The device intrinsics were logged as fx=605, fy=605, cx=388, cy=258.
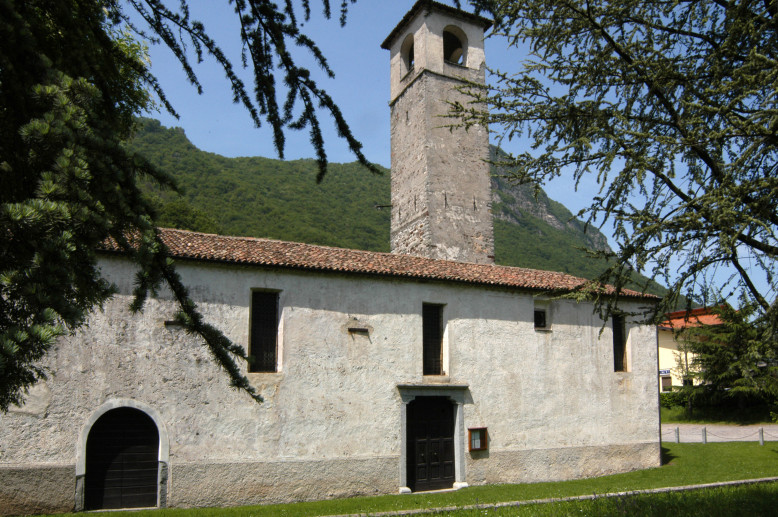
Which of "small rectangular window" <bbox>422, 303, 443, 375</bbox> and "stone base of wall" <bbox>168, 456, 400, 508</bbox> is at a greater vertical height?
"small rectangular window" <bbox>422, 303, 443, 375</bbox>

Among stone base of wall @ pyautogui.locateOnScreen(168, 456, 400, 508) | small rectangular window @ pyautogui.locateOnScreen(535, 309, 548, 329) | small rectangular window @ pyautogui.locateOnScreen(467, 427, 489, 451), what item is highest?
small rectangular window @ pyautogui.locateOnScreen(535, 309, 548, 329)

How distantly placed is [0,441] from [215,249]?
17.5 ft

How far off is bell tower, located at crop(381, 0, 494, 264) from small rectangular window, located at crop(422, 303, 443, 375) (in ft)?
18.6

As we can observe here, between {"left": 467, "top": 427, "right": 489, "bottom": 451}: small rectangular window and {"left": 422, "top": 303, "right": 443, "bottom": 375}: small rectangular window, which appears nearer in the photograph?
{"left": 467, "top": 427, "right": 489, "bottom": 451}: small rectangular window

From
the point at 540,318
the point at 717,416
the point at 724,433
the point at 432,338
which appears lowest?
the point at 724,433

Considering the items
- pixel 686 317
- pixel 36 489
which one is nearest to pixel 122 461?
pixel 36 489

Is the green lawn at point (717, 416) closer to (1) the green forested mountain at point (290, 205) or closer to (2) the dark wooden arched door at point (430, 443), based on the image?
(1) the green forested mountain at point (290, 205)

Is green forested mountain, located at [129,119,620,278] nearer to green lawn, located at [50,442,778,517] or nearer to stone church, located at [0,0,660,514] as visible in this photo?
green lawn, located at [50,442,778,517]

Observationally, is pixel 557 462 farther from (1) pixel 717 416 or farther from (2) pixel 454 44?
(2) pixel 454 44

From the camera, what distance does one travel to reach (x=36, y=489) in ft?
35.0

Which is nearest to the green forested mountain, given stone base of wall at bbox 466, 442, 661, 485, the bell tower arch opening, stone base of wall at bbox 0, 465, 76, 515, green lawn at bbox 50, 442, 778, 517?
the bell tower arch opening

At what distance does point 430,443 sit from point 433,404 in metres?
0.94

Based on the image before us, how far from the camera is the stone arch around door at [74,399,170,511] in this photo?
11.0m

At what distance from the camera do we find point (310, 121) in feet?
13.9
